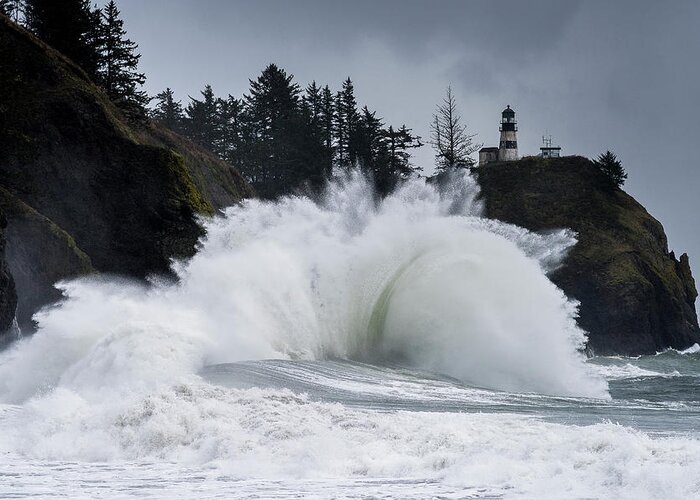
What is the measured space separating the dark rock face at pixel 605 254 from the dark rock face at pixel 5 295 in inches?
1822

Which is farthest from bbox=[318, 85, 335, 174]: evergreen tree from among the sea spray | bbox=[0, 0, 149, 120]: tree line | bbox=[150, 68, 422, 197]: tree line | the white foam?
the white foam

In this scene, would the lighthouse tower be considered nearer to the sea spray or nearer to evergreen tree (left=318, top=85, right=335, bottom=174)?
evergreen tree (left=318, top=85, right=335, bottom=174)

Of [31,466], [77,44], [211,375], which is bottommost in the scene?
[31,466]

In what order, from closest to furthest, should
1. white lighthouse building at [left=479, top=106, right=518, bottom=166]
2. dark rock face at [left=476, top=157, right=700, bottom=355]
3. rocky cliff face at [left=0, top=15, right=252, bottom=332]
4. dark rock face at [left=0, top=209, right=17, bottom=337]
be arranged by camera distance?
dark rock face at [left=0, top=209, right=17, bottom=337] < rocky cliff face at [left=0, top=15, right=252, bottom=332] < dark rock face at [left=476, top=157, right=700, bottom=355] < white lighthouse building at [left=479, top=106, right=518, bottom=166]

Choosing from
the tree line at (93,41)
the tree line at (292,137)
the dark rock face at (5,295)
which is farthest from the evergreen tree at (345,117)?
the dark rock face at (5,295)

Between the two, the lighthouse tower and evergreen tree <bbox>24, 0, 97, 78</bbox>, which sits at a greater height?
the lighthouse tower

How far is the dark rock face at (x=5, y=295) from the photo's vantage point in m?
24.0

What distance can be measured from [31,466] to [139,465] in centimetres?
146

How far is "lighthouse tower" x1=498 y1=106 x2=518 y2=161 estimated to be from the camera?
89.9 meters

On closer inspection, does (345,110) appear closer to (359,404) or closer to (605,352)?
(605,352)

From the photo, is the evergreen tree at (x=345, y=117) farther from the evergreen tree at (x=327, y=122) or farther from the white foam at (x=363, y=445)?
the white foam at (x=363, y=445)

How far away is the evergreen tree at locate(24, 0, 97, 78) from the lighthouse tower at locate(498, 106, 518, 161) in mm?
52255

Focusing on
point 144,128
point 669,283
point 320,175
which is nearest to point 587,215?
point 669,283

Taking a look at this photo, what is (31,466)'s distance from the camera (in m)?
13.0
